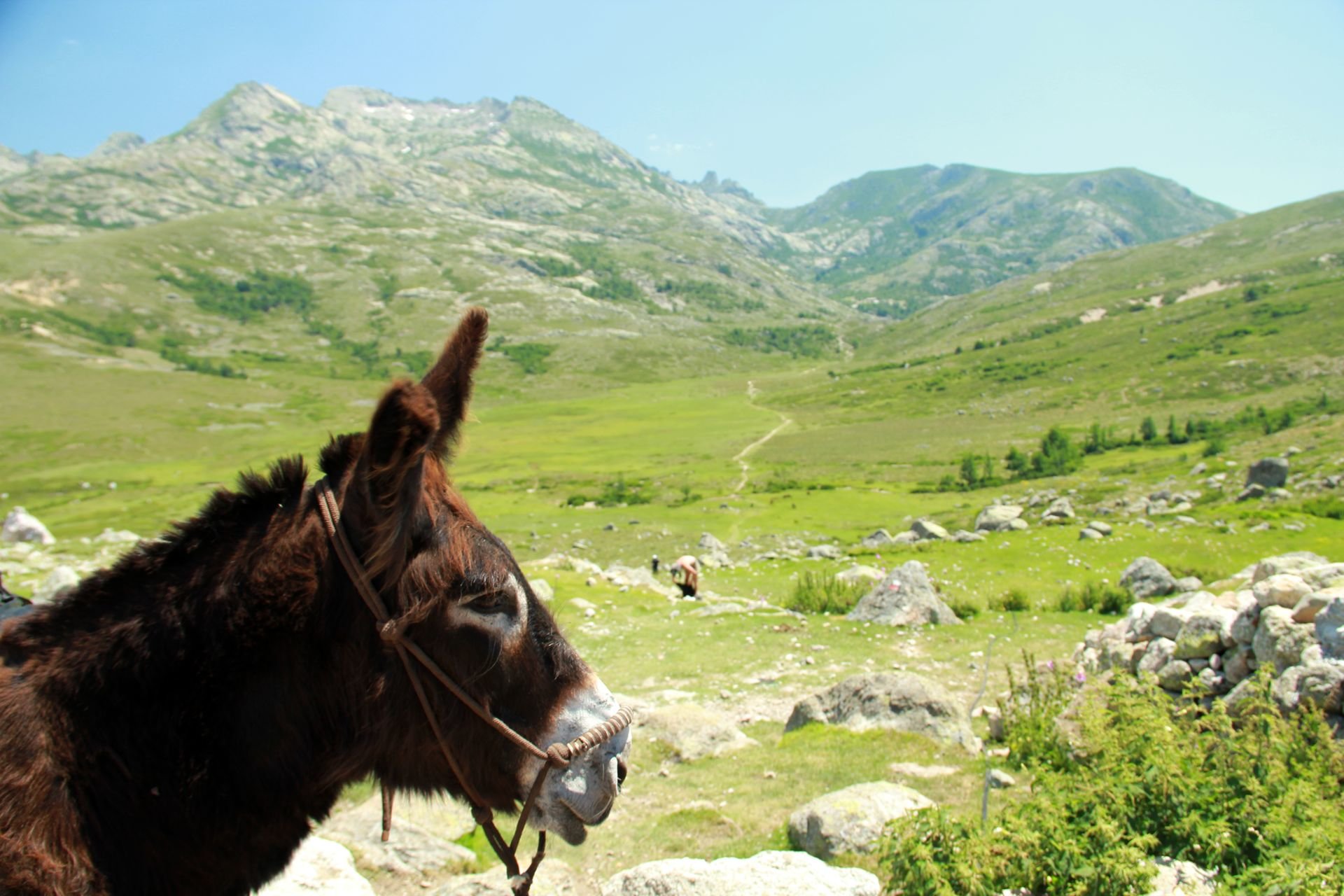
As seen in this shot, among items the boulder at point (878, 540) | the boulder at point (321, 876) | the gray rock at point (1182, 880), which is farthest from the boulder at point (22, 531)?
the gray rock at point (1182, 880)

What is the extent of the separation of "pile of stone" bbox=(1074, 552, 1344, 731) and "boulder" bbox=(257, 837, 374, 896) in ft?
25.3

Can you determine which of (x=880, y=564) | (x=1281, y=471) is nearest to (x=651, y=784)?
(x=880, y=564)

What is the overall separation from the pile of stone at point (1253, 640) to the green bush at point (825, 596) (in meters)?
7.20

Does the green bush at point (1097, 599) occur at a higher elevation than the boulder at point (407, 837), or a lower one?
lower

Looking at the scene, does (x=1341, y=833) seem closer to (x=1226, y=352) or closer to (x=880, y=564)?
(x=880, y=564)

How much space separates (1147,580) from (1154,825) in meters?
16.2

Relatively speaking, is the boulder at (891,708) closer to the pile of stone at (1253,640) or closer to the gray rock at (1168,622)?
the pile of stone at (1253,640)

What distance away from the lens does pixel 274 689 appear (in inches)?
87.8

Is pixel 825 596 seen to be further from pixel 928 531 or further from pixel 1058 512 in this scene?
pixel 1058 512

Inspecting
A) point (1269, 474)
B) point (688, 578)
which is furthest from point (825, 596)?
point (1269, 474)

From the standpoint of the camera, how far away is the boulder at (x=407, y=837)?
6.50 m

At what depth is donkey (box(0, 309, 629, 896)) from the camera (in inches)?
78.6

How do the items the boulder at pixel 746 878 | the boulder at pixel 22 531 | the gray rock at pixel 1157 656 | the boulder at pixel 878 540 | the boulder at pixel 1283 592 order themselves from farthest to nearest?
1. the boulder at pixel 878 540
2. the boulder at pixel 22 531
3. the gray rock at pixel 1157 656
4. the boulder at pixel 1283 592
5. the boulder at pixel 746 878

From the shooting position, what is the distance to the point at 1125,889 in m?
4.41
